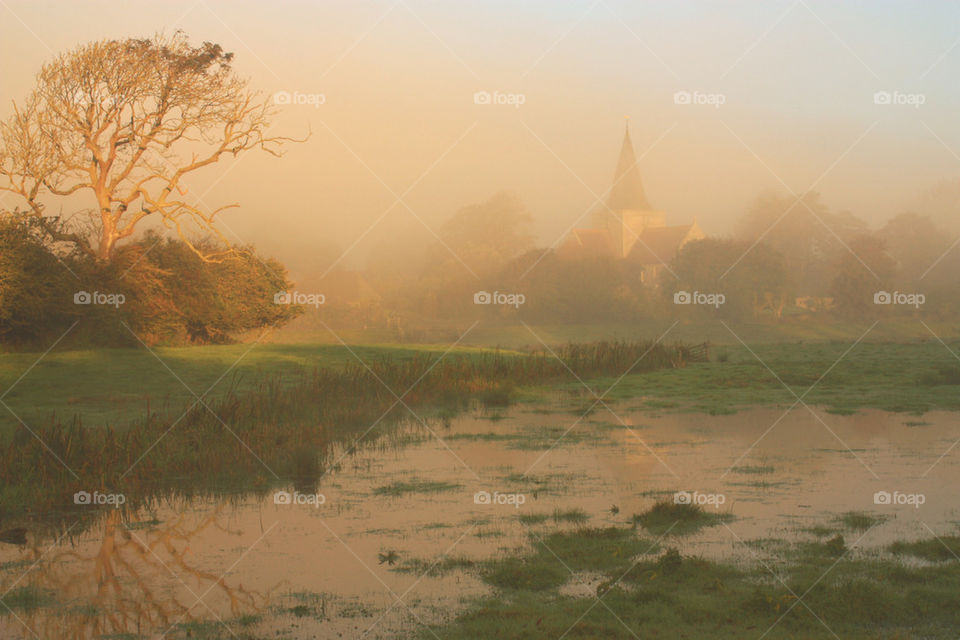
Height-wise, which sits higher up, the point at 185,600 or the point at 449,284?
the point at 449,284

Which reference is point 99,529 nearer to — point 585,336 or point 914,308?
point 585,336

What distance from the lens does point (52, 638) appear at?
273 inches

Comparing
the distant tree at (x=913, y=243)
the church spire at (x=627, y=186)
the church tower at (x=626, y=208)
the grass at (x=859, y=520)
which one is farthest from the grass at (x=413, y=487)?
the church spire at (x=627, y=186)

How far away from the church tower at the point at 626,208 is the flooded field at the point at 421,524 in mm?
94098

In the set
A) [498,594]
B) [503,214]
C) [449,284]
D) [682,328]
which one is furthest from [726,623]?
[503,214]

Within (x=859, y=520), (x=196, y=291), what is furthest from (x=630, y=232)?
(x=859, y=520)

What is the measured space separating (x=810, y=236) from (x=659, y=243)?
15914mm

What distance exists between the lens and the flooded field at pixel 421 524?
7.55 m

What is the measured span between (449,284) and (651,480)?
65.4 m

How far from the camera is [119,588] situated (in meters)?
8.24

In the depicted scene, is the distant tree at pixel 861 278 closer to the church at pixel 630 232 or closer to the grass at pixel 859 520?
the church at pixel 630 232

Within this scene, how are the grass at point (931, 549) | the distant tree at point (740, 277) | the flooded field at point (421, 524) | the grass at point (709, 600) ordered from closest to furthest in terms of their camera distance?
the grass at point (709, 600)
the flooded field at point (421, 524)
the grass at point (931, 549)
the distant tree at point (740, 277)

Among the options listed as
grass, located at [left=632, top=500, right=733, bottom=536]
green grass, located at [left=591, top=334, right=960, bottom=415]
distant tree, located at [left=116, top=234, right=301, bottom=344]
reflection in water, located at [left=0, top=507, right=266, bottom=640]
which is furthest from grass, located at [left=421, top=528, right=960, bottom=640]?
distant tree, located at [left=116, top=234, right=301, bottom=344]

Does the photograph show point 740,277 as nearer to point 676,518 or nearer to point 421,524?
point 676,518
